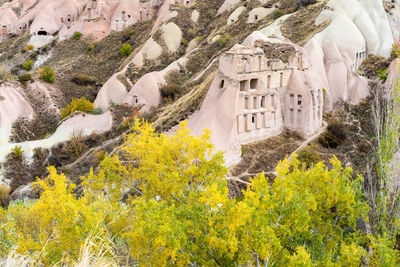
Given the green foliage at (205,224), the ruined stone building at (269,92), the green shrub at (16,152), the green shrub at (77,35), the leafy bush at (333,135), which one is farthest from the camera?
the green shrub at (77,35)

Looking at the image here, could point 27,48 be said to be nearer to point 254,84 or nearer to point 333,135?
point 254,84

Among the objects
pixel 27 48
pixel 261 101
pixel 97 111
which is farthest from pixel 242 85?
pixel 27 48

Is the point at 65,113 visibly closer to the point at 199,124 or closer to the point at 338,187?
the point at 199,124

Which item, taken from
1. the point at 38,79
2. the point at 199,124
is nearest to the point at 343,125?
the point at 199,124

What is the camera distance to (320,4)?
40.5m

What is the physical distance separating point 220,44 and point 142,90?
10086mm

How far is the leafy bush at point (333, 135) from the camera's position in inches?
1061

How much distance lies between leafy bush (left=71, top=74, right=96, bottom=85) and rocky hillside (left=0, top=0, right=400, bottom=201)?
0.41ft

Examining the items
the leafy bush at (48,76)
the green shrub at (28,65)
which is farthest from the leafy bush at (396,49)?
the green shrub at (28,65)

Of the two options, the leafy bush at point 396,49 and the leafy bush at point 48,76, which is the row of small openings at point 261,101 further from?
the leafy bush at point 48,76

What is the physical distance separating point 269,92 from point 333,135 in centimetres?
546

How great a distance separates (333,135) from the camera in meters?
27.4

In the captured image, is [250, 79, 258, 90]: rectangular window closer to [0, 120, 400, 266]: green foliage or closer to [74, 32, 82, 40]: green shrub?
[0, 120, 400, 266]: green foliage

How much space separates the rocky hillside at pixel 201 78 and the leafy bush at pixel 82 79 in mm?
124
